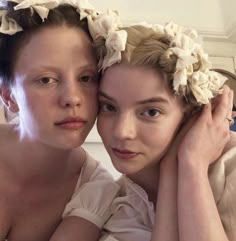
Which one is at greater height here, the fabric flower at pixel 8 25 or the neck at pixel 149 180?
the fabric flower at pixel 8 25

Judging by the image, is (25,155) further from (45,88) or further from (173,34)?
(173,34)

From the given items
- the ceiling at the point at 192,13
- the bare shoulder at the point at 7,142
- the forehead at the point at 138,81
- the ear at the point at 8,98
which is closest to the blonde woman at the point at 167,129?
the forehead at the point at 138,81

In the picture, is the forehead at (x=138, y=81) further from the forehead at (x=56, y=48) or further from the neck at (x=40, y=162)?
the neck at (x=40, y=162)

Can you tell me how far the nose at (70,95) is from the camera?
803 mm

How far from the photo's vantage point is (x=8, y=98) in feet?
3.19

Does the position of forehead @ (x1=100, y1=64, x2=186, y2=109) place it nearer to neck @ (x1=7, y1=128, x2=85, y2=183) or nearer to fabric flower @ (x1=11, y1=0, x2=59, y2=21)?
fabric flower @ (x1=11, y1=0, x2=59, y2=21)

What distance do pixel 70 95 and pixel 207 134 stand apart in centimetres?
30

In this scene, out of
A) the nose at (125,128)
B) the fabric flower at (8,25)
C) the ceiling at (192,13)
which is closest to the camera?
the nose at (125,128)

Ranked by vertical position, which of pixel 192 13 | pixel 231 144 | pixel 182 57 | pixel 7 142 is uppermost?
pixel 182 57

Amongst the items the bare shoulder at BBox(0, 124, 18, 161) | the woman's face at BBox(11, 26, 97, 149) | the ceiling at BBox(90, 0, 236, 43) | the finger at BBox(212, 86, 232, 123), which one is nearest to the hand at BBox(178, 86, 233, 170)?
the finger at BBox(212, 86, 232, 123)

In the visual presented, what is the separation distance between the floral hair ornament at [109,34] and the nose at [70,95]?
7 cm

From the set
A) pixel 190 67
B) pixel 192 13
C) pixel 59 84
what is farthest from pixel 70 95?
pixel 192 13

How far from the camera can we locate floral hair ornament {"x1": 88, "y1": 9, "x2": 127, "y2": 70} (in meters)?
0.78

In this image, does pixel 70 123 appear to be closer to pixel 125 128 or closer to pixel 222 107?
pixel 125 128
